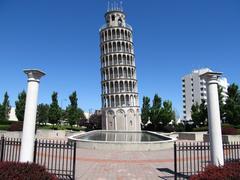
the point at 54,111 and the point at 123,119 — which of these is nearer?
the point at 54,111

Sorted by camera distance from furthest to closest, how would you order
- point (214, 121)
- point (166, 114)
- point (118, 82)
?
point (118, 82), point (166, 114), point (214, 121)

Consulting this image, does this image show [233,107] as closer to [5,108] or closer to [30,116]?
[30,116]

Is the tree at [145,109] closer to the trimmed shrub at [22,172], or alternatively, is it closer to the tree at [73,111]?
the tree at [73,111]

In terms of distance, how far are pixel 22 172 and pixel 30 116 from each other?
11.9 feet

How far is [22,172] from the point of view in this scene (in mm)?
7066

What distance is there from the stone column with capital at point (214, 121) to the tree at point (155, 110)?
52.3m

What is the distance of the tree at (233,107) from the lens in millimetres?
45000

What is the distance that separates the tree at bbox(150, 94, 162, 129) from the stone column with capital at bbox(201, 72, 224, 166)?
52294mm

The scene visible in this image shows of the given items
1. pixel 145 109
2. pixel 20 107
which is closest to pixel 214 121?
pixel 20 107

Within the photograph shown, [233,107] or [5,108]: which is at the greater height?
[5,108]

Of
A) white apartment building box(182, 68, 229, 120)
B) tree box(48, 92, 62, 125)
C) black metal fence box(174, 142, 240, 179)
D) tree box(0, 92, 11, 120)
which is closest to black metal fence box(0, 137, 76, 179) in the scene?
black metal fence box(174, 142, 240, 179)

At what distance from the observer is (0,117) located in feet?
197

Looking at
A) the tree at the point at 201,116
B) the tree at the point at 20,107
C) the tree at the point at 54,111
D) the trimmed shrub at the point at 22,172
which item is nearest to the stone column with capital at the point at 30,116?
the trimmed shrub at the point at 22,172

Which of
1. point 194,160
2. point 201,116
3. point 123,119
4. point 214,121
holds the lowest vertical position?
point 194,160
